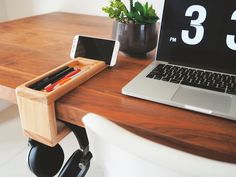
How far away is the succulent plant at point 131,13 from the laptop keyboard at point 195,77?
7.5 inches

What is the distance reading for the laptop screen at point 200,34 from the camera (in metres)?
0.69

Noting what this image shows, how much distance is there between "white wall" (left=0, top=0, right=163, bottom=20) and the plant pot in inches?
25.7

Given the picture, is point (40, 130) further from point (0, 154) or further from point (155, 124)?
point (0, 154)

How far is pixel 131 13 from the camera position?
80cm

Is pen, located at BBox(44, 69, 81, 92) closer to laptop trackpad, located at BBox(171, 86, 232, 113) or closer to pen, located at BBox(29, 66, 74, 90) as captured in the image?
pen, located at BBox(29, 66, 74, 90)

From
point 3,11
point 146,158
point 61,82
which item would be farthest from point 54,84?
point 3,11

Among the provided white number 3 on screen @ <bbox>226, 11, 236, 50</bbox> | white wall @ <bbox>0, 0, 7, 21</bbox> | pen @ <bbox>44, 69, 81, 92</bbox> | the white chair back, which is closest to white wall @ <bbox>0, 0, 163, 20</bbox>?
white wall @ <bbox>0, 0, 7, 21</bbox>

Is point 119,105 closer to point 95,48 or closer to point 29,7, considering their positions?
point 95,48

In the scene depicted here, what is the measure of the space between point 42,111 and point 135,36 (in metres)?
0.41

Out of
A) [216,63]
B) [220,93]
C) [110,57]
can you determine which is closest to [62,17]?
[110,57]

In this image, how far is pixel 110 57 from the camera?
733 millimetres

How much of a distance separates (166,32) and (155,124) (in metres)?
0.38

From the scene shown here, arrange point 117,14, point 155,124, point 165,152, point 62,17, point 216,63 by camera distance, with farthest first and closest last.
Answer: point 62,17
point 117,14
point 216,63
point 155,124
point 165,152

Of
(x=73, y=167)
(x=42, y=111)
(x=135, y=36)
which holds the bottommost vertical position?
(x=73, y=167)
